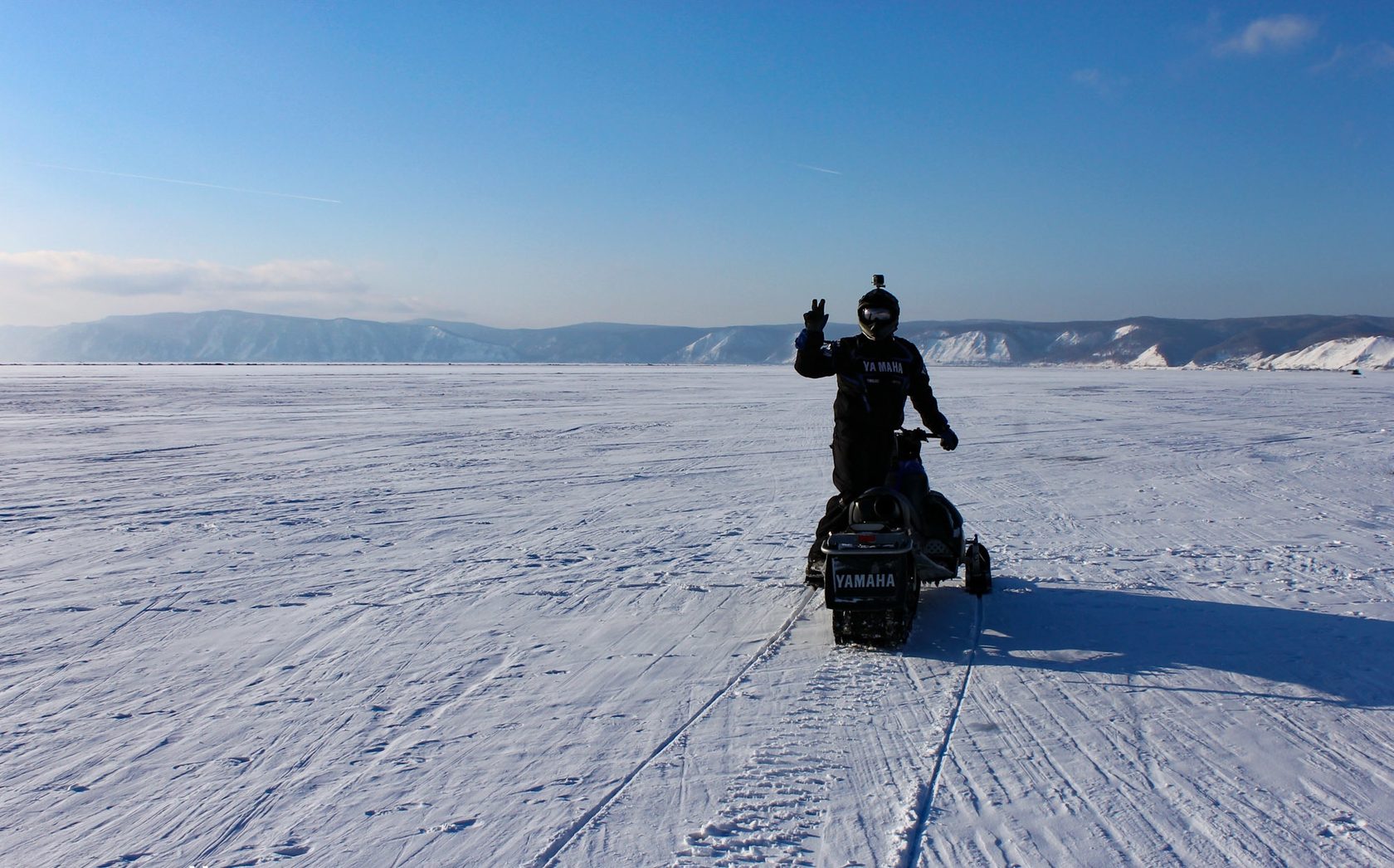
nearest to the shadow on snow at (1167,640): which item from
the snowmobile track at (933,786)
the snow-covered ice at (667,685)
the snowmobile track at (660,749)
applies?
the snow-covered ice at (667,685)

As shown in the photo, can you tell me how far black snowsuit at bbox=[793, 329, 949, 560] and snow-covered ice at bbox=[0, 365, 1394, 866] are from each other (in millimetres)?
855

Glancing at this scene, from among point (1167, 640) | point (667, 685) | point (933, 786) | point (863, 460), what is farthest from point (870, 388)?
point (933, 786)

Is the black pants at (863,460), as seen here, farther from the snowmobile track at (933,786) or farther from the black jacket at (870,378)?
the snowmobile track at (933,786)

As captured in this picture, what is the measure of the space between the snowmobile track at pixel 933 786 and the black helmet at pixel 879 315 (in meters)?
1.66

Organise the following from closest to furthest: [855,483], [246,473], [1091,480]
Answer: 1. [855,483]
2. [1091,480]
3. [246,473]

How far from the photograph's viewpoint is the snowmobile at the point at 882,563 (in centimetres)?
435

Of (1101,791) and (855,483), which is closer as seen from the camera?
(1101,791)

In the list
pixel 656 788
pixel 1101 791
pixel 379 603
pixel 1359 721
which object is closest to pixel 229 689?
pixel 379 603

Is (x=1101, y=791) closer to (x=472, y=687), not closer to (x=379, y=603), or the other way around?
(x=472, y=687)

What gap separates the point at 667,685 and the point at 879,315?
7.05 feet

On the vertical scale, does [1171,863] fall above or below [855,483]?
below

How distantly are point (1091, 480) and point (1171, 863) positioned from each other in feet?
29.0

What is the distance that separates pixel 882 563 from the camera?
171 inches

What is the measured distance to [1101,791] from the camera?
3020 mm
